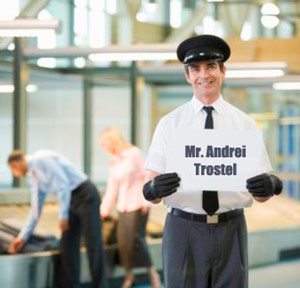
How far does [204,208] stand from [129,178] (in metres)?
3.60

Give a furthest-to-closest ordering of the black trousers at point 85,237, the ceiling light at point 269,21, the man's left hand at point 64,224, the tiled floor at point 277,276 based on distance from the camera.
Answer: the ceiling light at point 269,21, the tiled floor at point 277,276, the black trousers at point 85,237, the man's left hand at point 64,224

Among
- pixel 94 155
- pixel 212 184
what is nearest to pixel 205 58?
pixel 212 184

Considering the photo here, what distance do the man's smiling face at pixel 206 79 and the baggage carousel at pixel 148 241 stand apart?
3.59 metres

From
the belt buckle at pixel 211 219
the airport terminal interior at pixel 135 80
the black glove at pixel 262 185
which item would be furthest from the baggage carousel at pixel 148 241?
the black glove at pixel 262 185

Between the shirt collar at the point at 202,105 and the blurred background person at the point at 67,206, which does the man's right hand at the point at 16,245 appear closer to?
the blurred background person at the point at 67,206

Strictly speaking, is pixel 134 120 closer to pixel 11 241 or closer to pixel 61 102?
pixel 11 241

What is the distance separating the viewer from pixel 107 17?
450 inches

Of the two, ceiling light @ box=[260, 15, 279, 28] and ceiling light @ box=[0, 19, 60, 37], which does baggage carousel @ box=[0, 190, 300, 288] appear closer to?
ceiling light @ box=[0, 19, 60, 37]

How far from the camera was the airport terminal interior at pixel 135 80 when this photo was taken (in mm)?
7309

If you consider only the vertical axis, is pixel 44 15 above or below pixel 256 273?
above

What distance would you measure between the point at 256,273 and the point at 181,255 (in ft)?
17.5

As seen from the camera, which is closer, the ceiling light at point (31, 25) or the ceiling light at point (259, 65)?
the ceiling light at point (31, 25)

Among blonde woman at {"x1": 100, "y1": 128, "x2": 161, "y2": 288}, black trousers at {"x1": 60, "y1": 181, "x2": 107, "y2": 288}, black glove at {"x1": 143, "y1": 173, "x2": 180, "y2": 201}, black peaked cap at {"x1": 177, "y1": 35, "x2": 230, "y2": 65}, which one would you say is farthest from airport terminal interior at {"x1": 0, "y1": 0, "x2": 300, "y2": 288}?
black glove at {"x1": 143, "y1": 173, "x2": 180, "y2": 201}

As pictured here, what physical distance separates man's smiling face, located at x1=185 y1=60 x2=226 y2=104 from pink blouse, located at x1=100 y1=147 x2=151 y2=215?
3.49 meters
